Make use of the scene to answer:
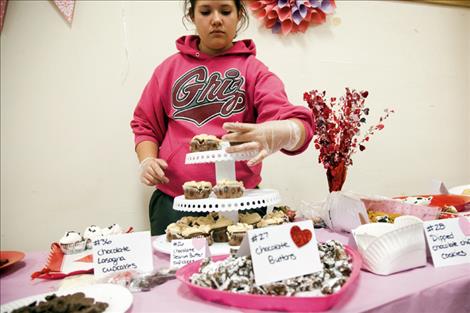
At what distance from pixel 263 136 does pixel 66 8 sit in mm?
1026

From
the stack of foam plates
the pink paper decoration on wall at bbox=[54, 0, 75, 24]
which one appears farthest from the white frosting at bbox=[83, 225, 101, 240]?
the pink paper decoration on wall at bbox=[54, 0, 75, 24]

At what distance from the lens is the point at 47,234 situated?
1.40 metres

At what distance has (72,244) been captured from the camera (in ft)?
2.93

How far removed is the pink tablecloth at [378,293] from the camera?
561 mm

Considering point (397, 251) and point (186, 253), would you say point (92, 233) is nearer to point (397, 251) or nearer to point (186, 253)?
point (186, 253)

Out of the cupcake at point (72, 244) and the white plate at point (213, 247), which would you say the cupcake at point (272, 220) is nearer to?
the white plate at point (213, 247)

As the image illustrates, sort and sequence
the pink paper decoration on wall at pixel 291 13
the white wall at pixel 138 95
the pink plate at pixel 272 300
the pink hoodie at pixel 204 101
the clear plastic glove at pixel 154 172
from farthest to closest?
the pink paper decoration on wall at pixel 291 13 < the white wall at pixel 138 95 < the pink hoodie at pixel 204 101 < the clear plastic glove at pixel 154 172 < the pink plate at pixel 272 300

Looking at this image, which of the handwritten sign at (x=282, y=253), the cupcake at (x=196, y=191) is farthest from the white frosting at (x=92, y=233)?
the handwritten sign at (x=282, y=253)

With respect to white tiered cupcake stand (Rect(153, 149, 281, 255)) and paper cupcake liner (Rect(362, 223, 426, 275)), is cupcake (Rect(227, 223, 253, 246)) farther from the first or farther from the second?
paper cupcake liner (Rect(362, 223, 426, 275))

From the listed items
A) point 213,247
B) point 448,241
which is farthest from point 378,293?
point 213,247

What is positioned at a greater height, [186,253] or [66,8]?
[66,8]

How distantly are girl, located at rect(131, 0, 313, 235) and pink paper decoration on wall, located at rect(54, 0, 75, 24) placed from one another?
0.45 meters

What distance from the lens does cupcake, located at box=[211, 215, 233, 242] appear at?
2.84 feet

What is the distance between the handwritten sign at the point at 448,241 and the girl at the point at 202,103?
0.42m
